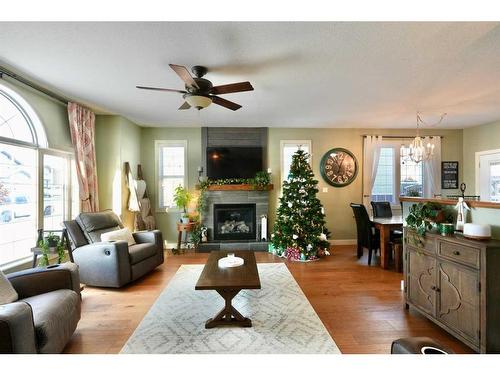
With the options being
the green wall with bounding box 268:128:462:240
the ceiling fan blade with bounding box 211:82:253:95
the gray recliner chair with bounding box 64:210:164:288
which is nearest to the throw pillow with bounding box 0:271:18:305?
the gray recliner chair with bounding box 64:210:164:288

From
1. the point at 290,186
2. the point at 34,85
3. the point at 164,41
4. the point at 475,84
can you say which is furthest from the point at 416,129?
the point at 34,85

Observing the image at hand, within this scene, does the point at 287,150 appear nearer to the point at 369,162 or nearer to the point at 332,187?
the point at 332,187

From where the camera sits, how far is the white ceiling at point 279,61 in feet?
5.90

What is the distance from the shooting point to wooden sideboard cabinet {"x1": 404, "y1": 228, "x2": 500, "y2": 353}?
163cm

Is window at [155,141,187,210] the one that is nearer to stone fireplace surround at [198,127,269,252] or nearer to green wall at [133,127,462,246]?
green wall at [133,127,462,246]

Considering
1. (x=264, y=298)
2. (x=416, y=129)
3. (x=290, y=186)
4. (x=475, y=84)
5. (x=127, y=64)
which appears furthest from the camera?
(x=416, y=129)

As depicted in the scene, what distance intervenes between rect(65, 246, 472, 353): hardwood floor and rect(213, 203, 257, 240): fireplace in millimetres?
1346

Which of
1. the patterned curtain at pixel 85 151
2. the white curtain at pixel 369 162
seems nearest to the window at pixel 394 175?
the white curtain at pixel 369 162

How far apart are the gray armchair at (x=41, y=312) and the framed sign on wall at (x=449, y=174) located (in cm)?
678

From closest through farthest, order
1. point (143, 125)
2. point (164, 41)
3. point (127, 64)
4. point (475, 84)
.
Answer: point (164, 41), point (127, 64), point (475, 84), point (143, 125)

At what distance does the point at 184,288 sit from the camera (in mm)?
2893
